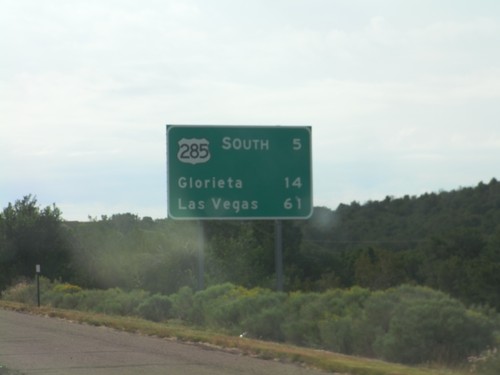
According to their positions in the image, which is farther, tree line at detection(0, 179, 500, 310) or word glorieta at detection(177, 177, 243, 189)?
tree line at detection(0, 179, 500, 310)

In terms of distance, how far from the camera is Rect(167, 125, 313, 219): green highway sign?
953 inches

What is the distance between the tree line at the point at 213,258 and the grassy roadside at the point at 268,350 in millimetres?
16724

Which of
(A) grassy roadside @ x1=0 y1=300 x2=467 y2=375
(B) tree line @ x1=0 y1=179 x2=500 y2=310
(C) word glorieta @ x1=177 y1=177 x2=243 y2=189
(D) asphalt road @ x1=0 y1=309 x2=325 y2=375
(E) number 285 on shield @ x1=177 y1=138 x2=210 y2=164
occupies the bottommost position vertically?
(D) asphalt road @ x1=0 y1=309 x2=325 y2=375

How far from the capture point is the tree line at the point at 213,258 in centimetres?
4722

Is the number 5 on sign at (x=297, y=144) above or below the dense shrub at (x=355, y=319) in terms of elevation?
above

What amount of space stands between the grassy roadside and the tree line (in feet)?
54.9

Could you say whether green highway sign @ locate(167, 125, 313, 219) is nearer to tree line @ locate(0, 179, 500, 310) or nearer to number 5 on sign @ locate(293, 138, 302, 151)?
number 5 on sign @ locate(293, 138, 302, 151)

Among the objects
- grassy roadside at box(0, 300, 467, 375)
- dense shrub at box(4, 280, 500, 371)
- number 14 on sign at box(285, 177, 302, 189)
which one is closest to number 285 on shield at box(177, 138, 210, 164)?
number 14 on sign at box(285, 177, 302, 189)

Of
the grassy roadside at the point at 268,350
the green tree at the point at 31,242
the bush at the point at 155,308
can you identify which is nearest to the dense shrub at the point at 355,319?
the bush at the point at 155,308

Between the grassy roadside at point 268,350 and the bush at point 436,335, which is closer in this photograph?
the grassy roadside at point 268,350

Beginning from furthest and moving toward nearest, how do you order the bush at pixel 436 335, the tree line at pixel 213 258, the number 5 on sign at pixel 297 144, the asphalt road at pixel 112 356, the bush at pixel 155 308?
the tree line at pixel 213 258, the bush at pixel 155 308, the number 5 on sign at pixel 297 144, the bush at pixel 436 335, the asphalt road at pixel 112 356

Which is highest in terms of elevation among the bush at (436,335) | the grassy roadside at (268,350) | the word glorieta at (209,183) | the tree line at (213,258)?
the word glorieta at (209,183)

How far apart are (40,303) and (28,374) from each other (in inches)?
896

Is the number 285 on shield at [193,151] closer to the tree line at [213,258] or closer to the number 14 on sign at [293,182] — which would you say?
the number 14 on sign at [293,182]
